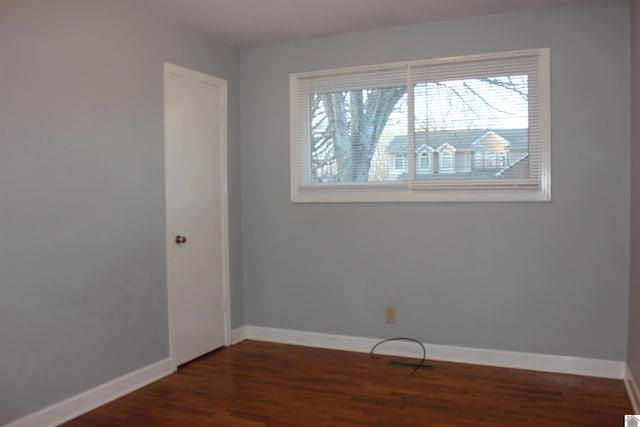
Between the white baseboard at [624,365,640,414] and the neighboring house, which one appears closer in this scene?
the white baseboard at [624,365,640,414]

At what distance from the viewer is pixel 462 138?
3762 millimetres

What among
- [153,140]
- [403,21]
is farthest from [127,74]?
[403,21]

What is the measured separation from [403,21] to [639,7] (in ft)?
4.85

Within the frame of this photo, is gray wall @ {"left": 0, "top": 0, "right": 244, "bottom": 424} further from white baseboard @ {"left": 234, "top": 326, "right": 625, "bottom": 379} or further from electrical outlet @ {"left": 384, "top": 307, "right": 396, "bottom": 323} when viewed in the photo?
electrical outlet @ {"left": 384, "top": 307, "right": 396, "bottom": 323}

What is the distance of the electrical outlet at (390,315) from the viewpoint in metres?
3.96

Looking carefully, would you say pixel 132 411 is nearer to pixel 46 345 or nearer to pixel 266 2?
pixel 46 345

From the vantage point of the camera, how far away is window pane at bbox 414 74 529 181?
3602mm

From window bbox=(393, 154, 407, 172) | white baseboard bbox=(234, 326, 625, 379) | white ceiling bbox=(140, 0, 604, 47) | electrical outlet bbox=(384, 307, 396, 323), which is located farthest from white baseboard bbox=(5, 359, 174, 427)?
white ceiling bbox=(140, 0, 604, 47)

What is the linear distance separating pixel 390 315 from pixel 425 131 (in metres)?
1.42

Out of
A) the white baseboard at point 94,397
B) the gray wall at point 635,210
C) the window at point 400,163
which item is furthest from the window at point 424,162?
the white baseboard at point 94,397

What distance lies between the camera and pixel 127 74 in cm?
328

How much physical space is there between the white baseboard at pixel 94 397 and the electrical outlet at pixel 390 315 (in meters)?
1.61

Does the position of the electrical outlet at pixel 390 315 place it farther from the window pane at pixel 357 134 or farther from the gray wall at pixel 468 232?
the window pane at pixel 357 134

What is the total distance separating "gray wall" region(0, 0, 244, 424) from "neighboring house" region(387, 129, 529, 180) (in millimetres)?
1766
